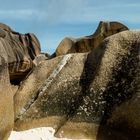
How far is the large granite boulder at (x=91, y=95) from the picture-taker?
9.80 meters

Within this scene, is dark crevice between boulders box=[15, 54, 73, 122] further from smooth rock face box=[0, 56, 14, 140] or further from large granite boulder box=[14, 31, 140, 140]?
smooth rock face box=[0, 56, 14, 140]

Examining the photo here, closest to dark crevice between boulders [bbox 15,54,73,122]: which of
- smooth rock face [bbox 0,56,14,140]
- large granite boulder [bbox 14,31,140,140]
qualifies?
large granite boulder [bbox 14,31,140,140]

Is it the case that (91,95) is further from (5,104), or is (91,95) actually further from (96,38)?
(96,38)

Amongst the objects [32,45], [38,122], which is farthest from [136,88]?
[32,45]

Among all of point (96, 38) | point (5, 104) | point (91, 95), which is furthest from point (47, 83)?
point (96, 38)

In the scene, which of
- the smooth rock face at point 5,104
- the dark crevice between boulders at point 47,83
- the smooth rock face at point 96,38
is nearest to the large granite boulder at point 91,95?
the dark crevice between boulders at point 47,83

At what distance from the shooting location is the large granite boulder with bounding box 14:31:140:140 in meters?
9.80

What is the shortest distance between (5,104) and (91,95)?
188 cm

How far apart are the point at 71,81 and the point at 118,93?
51.1 inches

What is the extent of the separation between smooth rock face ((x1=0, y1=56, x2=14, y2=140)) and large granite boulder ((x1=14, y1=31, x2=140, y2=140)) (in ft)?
2.99

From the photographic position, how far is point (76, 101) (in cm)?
1073

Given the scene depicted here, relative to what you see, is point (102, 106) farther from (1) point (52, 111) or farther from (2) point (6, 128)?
(2) point (6, 128)

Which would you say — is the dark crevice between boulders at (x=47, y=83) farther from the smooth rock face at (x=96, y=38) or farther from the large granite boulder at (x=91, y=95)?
the smooth rock face at (x=96, y=38)

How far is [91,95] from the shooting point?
10.5m
